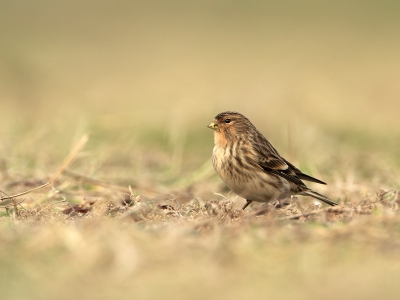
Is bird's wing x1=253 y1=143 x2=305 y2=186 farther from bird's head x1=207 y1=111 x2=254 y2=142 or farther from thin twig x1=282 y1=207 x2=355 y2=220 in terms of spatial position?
thin twig x1=282 y1=207 x2=355 y2=220

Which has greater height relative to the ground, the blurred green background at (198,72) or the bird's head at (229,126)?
the bird's head at (229,126)

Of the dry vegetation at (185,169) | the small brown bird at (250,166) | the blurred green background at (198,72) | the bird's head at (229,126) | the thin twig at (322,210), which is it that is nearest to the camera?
the dry vegetation at (185,169)

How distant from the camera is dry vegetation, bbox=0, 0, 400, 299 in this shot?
4582 millimetres

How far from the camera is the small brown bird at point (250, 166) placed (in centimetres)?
765

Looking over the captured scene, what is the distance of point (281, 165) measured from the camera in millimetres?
8023

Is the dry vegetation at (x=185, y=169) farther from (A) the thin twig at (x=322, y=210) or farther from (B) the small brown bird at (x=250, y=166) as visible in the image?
(B) the small brown bird at (x=250, y=166)

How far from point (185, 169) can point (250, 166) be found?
277cm

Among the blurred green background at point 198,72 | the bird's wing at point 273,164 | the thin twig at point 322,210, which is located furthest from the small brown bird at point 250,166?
the blurred green background at point 198,72

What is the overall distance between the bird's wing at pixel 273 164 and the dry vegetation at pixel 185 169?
33cm

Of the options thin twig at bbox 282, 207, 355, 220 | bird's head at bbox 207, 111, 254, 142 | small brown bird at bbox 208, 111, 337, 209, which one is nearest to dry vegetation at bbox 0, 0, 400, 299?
thin twig at bbox 282, 207, 355, 220

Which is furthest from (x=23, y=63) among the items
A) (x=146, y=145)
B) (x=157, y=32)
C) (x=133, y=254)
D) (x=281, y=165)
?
(x=157, y=32)

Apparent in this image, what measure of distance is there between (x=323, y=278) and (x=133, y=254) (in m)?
1.10

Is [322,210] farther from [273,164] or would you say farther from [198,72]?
[198,72]

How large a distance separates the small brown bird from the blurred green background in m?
1.60
